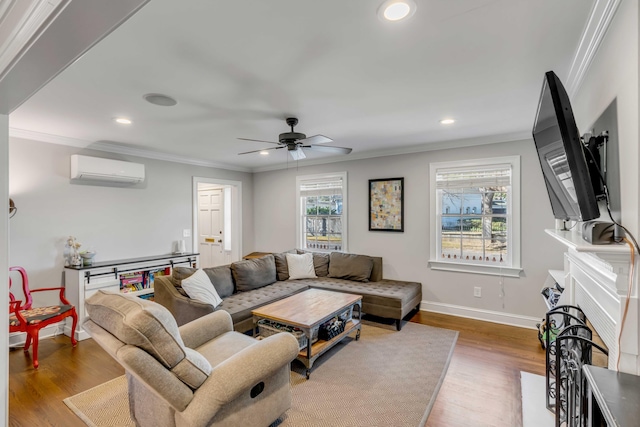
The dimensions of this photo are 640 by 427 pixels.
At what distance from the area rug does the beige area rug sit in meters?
0.60

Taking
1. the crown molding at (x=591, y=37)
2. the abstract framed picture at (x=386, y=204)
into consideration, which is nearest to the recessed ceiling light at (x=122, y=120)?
the abstract framed picture at (x=386, y=204)

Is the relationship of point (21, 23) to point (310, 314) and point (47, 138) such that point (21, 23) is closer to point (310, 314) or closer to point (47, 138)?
point (310, 314)

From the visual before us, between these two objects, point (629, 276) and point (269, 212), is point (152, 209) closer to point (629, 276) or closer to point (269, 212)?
point (269, 212)

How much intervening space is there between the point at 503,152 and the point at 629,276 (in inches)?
117

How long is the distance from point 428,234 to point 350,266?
1223mm

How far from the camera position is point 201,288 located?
3291mm

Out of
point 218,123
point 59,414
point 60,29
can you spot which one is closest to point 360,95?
point 218,123

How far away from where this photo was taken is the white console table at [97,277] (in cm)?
360

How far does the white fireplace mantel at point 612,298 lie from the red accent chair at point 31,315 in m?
4.25

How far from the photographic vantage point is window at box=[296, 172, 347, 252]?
5.19 metres

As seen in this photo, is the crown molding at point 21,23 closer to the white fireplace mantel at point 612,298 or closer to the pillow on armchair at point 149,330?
the pillow on armchair at point 149,330

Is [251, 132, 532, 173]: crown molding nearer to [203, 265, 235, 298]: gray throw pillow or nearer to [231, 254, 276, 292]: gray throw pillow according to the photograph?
[231, 254, 276, 292]: gray throw pillow

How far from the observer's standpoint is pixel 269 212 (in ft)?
20.0

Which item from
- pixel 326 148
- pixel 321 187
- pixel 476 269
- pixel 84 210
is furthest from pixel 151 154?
pixel 476 269
